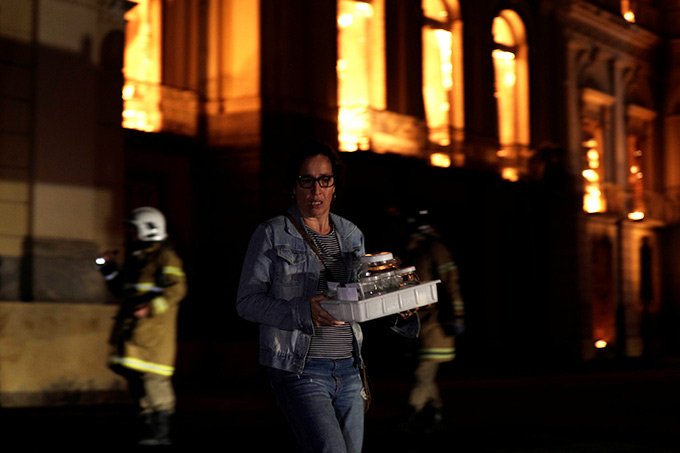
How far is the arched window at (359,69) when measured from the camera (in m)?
24.2

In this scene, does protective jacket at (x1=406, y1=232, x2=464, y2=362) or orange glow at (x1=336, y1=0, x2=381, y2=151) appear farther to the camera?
orange glow at (x1=336, y1=0, x2=381, y2=151)

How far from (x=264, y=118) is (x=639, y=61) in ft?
61.8

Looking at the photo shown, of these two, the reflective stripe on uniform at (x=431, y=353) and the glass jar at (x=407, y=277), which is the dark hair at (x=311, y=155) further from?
the reflective stripe on uniform at (x=431, y=353)

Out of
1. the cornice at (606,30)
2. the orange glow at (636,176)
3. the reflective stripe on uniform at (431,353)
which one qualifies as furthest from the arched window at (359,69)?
the orange glow at (636,176)

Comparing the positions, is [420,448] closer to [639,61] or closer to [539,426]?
[539,426]

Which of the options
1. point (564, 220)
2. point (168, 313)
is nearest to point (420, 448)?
point (168, 313)

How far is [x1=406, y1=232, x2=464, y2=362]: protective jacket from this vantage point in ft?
37.9

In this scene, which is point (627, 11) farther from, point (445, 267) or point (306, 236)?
point (306, 236)

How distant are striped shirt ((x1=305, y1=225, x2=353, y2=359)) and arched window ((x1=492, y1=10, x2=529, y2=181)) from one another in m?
24.6

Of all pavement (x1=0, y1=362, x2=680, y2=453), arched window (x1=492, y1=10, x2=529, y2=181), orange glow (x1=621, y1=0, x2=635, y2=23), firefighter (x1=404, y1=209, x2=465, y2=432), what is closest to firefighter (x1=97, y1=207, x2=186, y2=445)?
pavement (x1=0, y1=362, x2=680, y2=453)

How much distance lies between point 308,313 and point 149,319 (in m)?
5.37

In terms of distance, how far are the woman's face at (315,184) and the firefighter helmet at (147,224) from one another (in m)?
5.05

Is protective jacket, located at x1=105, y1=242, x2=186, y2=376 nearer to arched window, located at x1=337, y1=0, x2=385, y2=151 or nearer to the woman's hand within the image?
the woman's hand

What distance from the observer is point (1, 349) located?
13336 millimetres
